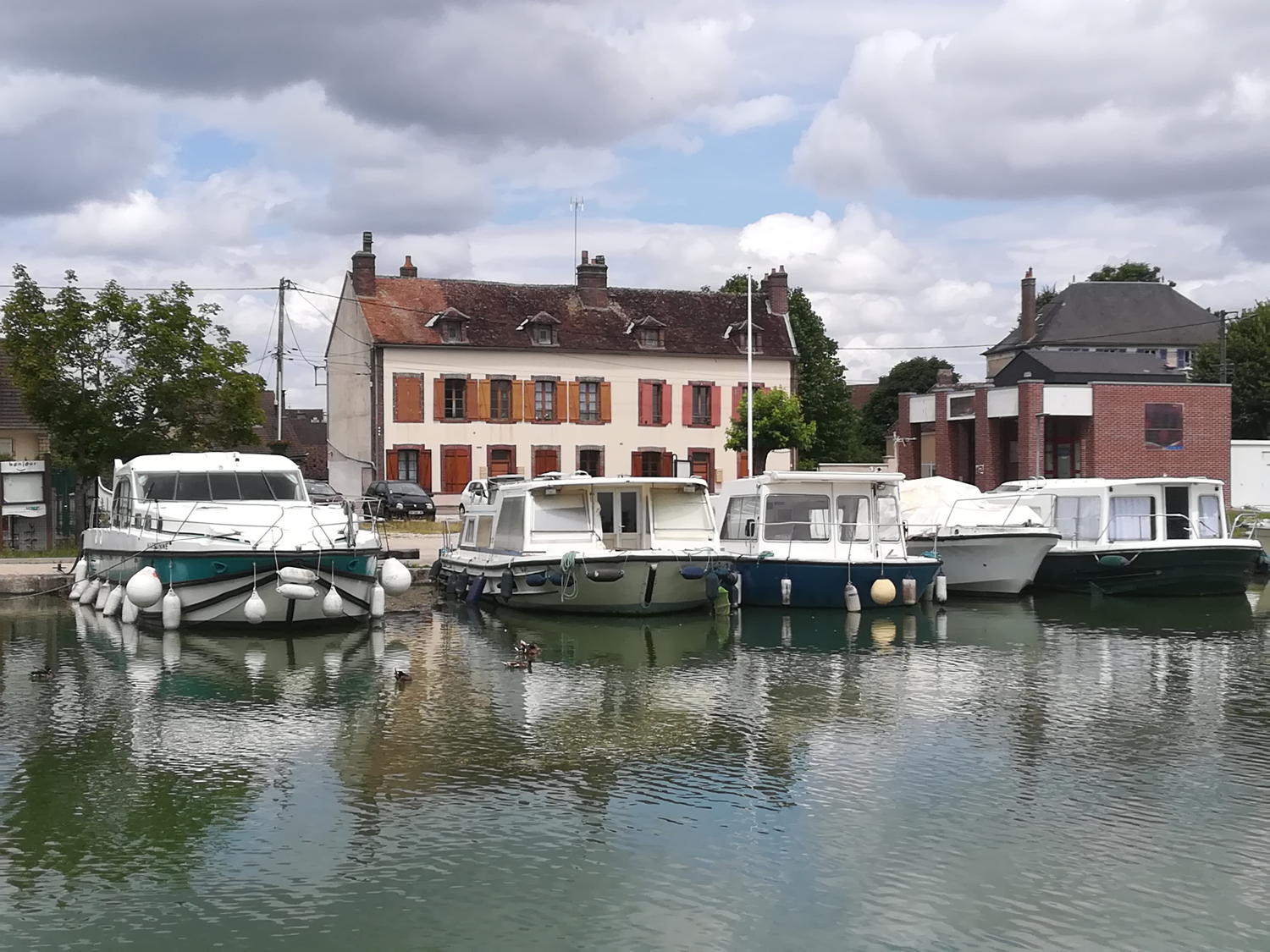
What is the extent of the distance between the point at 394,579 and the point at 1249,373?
52873 mm

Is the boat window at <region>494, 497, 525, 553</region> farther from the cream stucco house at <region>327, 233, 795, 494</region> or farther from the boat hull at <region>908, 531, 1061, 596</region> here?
the cream stucco house at <region>327, 233, 795, 494</region>

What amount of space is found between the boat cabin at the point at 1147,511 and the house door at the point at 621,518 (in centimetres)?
946

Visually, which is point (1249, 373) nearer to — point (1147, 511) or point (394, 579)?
point (1147, 511)

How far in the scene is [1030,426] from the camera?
160ft

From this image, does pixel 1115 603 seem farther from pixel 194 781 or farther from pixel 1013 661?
pixel 194 781

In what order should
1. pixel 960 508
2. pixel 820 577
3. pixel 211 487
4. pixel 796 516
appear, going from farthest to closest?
pixel 960 508 < pixel 796 516 < pixel 820 577 < pixel 211 487

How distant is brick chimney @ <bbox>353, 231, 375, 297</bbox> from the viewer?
171ft

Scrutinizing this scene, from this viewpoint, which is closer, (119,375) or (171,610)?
(171,610)

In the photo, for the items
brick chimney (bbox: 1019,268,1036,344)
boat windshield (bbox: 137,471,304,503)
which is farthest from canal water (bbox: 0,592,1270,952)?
brick chimney (bbox: 1019,268,1036,344)

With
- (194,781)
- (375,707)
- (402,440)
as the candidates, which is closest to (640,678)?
(375,707)

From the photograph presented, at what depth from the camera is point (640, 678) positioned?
17609 mm

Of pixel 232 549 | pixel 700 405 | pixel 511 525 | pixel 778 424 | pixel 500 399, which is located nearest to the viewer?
pixel 232 549

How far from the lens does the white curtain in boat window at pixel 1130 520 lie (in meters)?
27.7

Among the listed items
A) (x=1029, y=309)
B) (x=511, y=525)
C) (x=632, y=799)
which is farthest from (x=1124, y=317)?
(x=632, y=799)
